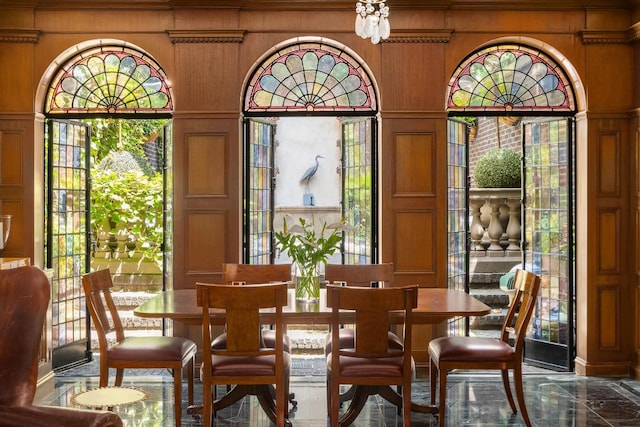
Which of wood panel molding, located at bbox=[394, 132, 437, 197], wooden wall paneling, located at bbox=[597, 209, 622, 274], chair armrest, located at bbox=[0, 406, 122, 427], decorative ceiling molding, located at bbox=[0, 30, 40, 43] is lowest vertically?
chair armrest, located at bbox=[0, 406, 122, 427]

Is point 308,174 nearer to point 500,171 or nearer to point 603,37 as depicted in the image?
point 500,171

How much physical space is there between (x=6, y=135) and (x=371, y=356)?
3.75 metres

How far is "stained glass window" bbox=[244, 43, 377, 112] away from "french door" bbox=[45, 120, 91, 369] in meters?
1.63

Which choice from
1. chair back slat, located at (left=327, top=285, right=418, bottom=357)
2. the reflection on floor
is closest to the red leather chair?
chair back slat, located at (left=327, top=285, right=418, bottom=357)

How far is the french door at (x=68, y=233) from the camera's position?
586cm

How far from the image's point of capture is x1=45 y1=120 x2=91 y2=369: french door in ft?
19.2

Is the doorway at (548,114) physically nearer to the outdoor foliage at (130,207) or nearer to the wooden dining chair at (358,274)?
the wooden dining chair at (358,274)

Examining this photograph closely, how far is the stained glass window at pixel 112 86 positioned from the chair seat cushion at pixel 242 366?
2.72m

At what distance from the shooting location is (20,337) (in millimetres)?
2936

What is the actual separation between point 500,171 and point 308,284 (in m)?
4.93

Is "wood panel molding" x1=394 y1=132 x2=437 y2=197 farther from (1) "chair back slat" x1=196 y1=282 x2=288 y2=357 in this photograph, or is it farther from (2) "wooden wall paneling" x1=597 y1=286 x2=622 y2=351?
(1) "chair back slat" x1=196 y1=282 x2=288 y2=357

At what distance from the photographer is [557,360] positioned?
19.6 ft

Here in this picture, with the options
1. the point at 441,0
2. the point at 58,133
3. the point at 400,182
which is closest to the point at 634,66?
the point at 441,0

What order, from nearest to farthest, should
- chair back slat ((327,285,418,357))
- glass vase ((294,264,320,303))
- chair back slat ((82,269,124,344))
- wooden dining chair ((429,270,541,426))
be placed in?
1. chair back slat ((327,285,418,357))
2. chair back slat ((82,269,124,344))
3. wooden dining chair ((429,270,541,426))
4. glass vase ((294,264,320,303))
